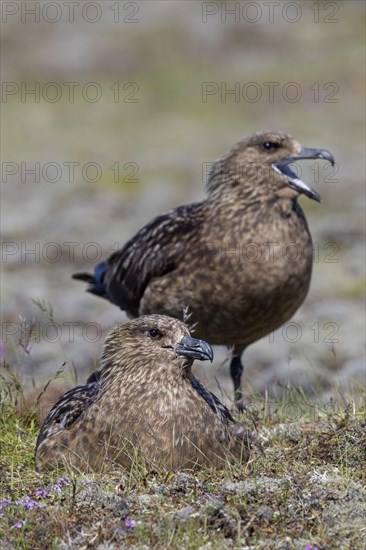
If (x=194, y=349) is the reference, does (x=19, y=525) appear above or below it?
below

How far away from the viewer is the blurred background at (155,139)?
980 centimetres

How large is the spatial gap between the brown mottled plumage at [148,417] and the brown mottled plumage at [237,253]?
1.38 metres

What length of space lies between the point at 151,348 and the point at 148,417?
15.0 inches

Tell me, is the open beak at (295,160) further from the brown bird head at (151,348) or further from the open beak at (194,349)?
the open beak at (194,349)

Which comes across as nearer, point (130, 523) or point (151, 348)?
point (130, 523)

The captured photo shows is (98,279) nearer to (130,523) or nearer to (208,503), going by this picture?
(208,503)

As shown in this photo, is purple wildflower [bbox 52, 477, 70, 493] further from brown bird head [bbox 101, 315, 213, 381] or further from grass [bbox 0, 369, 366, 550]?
brown bird head [bbox 101, 315, 213, 381]

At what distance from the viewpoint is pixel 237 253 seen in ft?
22.8

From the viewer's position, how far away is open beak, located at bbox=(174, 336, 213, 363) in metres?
5.17

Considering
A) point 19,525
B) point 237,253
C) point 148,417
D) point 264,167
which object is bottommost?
point 19,525

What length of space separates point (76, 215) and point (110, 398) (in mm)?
8967

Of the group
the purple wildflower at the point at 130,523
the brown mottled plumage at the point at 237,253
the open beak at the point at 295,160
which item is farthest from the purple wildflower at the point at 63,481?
the open beak at the point at 295,160

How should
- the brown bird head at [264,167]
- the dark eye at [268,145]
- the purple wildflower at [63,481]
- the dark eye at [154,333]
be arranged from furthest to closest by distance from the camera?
1. the dark eye at [268,145]
2. the brown bird head at [264,167]
3. the dark eye at [154,333]
4. the purple wildflower at [63,481]

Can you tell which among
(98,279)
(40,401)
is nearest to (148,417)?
(40,401)
